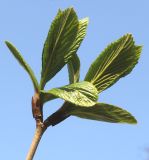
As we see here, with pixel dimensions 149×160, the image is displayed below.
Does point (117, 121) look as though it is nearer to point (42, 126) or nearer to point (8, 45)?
point (42, 126)

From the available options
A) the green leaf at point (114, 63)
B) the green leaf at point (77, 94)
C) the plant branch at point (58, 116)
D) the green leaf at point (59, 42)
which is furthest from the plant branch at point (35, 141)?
the green leaf at point (114, 63)

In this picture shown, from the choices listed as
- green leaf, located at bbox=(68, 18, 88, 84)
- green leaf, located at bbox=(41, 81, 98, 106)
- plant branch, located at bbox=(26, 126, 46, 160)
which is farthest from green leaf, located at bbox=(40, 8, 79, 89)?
plant branch, located at bbox=(26, 126, 46, 160)

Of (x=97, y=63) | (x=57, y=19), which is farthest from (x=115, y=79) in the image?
(x=57, y=19)

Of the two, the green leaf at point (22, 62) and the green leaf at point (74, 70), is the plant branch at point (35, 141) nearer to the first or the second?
the green leaf at point (22, 62)

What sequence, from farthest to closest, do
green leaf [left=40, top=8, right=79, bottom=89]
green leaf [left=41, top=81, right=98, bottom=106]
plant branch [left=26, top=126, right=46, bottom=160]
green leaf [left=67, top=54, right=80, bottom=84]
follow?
green leaf [left=67, top=54, right=80, bottom=84], green leaf [left=40, top=8, right=79, bottom=89], green leaf [left=41, top=81, right=98, bottom=106], plant branch [left=26, top=126, right=46, bottom=160]

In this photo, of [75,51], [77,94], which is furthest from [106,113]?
[75,51]

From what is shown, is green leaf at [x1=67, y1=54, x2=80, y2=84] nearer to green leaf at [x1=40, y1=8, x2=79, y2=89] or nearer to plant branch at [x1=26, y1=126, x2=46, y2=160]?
green leaf at [x1=40, y1=8, x2=79, y2=89]
